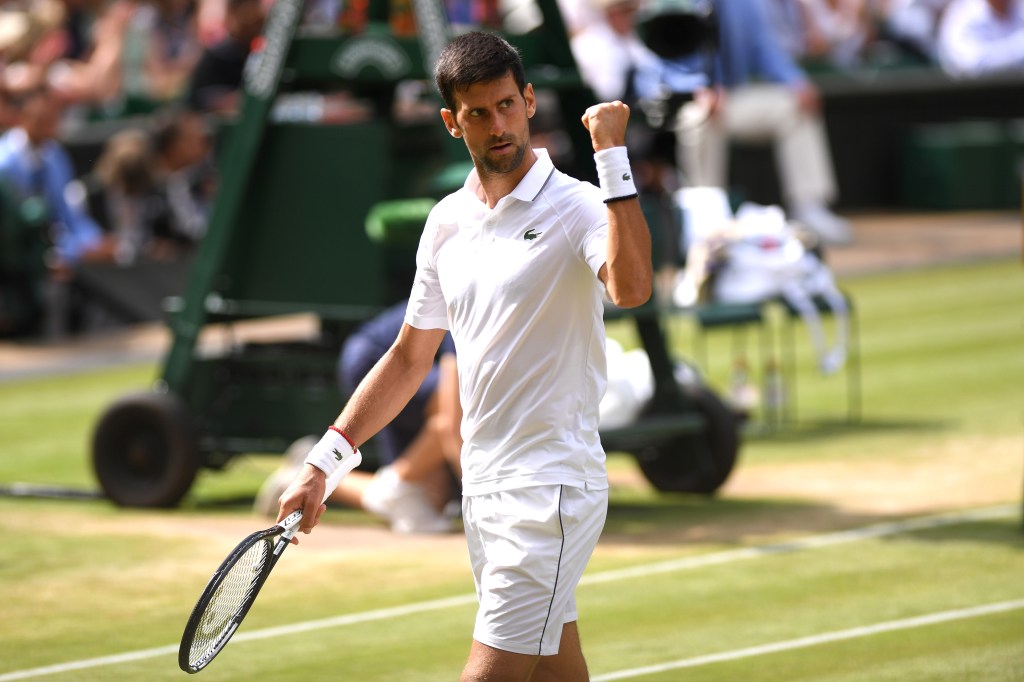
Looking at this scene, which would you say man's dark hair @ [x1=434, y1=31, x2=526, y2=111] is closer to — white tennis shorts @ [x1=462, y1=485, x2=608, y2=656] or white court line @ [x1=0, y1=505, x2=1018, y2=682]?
white tennis shorts @ [x1=462, y1=485, x2=608, y2=656]

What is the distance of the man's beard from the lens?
4.65 metres

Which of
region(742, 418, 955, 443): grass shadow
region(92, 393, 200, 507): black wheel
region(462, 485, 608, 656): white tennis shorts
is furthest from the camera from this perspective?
region(742, 418, 955, 443): grass shadow

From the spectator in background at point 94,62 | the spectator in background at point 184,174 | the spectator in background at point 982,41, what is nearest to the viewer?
the spectator in background at point 184,174

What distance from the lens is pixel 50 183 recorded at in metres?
15.7

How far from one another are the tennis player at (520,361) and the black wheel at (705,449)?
15.7 feet

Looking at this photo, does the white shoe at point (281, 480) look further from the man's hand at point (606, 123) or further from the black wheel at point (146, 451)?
the man's hand at point (606, 123)

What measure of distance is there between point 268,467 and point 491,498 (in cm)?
659

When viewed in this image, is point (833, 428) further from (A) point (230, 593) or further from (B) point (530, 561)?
(A) point (230, 593)

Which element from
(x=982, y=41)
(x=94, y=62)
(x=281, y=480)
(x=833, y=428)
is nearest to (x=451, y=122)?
(x=281, y=480)

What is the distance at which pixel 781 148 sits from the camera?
64.1 ft

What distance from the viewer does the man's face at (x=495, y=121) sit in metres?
4.56

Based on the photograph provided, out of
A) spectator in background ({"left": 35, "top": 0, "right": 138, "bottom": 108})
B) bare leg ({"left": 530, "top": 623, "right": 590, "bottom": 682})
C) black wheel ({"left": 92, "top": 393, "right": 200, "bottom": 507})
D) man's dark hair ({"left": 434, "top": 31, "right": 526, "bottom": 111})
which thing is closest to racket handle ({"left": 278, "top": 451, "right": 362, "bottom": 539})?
bare leg ({"left": 530, "top": 623, "right": 590, "bottom": 682})

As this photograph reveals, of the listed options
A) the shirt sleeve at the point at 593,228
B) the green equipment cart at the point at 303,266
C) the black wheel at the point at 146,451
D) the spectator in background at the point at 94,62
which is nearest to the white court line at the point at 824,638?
the shirt sleeve at the point at 593,228

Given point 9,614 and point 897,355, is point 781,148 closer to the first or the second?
point 897,355
